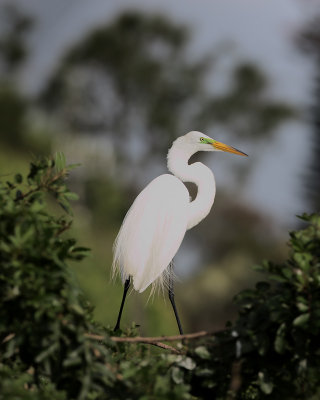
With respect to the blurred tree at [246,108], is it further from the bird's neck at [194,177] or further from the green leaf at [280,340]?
the green leaf at [280,340]

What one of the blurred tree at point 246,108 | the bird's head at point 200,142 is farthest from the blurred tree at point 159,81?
the bird's head at point 200,142

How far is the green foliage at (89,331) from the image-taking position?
1868mm

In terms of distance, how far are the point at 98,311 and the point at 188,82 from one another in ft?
36.0

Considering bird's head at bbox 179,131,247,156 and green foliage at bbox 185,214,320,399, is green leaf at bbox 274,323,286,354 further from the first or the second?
bird's head at bbox 179,131,247,156

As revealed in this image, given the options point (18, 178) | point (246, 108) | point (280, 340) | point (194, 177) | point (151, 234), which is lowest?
point (280, 340)

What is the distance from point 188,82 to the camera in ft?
68.1

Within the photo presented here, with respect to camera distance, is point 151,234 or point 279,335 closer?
point 279,335

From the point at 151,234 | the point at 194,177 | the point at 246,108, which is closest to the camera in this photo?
the point at 151,234

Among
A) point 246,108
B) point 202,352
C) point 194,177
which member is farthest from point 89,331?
point 246,108

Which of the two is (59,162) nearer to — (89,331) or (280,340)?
(89,331)

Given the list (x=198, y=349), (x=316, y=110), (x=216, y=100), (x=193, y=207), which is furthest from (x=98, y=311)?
(x=216, y=100)

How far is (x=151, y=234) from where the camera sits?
11.9 feet

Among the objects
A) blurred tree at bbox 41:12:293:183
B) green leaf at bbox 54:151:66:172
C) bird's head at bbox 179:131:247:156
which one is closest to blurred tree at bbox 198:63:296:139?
blurred tree at bbox 41:12:293:183

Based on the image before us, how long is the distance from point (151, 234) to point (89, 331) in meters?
1.68
